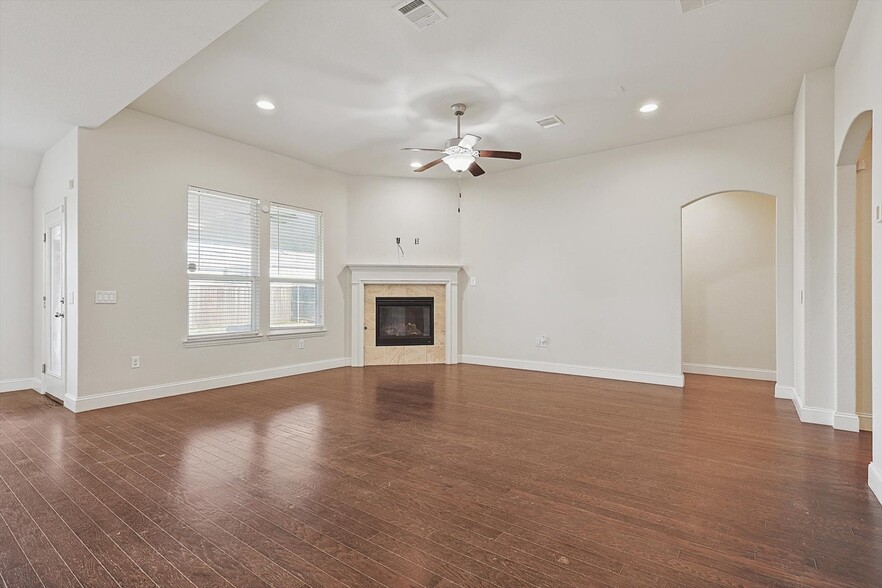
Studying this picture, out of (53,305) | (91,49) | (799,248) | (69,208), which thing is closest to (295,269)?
(69,208)

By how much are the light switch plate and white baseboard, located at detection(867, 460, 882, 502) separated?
20.5ft

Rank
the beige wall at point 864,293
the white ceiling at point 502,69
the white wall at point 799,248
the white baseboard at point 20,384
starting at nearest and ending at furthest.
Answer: the white ceiling at point 502,69
the beige wall at point 864,293
the white wall at point 799,248
the white baseboard at point 20,384

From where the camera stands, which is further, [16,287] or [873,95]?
[16,287]

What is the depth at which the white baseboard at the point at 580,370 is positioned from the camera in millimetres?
5676

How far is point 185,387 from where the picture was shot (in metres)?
5.22

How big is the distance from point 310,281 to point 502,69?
4146 mm

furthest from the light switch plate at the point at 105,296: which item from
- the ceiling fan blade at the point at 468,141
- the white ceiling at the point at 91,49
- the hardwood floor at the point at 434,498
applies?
the ceiling fan blade at the point at 468,141

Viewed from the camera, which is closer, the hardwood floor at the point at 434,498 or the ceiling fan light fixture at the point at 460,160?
the hardwood floor at the point at 434,498

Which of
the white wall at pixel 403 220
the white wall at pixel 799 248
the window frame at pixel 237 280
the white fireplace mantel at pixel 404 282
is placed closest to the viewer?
the white wall at pixel 799 248

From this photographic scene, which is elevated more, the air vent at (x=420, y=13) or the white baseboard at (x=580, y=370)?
the air vent at (x=420, y=13)

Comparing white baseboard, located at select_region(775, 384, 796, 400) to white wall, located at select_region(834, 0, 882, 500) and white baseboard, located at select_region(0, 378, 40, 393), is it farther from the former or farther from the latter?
white baseboard, located at select_region(0, 378, 40, 393)

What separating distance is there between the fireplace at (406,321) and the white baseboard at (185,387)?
955mm

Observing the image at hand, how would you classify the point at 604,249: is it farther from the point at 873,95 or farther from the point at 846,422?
the point at 873,95

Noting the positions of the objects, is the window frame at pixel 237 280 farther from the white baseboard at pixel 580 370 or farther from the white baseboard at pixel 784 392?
the white baseboard at pixel 784 392
